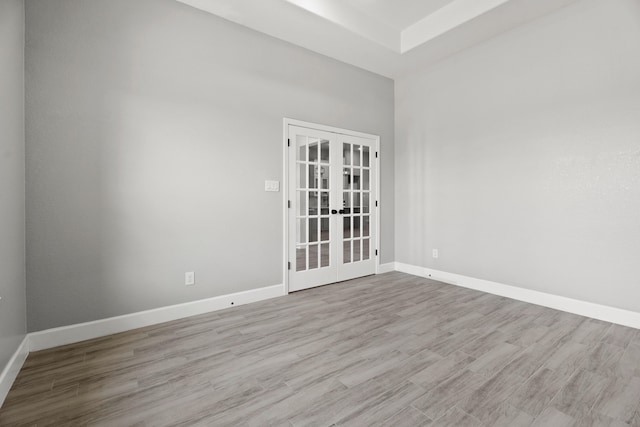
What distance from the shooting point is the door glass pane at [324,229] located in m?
3.85

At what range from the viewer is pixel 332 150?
3.92 meters

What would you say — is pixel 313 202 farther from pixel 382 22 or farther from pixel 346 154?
pixel 382 22

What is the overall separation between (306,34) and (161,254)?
2.82 m

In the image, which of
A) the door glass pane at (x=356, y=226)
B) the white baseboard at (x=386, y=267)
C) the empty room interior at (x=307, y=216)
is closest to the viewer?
the empty room interior at (x=307, y=216)

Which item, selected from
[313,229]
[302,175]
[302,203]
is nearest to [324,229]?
[313,229]

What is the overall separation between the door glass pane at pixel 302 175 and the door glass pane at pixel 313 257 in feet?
2.61

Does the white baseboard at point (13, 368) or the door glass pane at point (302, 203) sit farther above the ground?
the door glass pane at point (302, 203)

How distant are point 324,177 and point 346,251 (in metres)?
1.09

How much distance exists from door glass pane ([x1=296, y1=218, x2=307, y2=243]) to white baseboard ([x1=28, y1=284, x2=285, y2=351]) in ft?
2.30

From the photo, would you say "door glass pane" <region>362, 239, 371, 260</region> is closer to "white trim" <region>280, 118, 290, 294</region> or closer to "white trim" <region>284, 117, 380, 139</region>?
"white trim" <region>280, 118, 290, 294</region>

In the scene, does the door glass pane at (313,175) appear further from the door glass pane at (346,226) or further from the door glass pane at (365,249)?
the door glass pane at (365,249)

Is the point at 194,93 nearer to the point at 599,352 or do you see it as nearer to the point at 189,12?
the point at 189,12

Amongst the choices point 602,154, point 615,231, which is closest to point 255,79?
point 602,154

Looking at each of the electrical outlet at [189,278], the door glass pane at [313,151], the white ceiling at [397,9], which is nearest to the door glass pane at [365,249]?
the door glass pane at [313,151]
